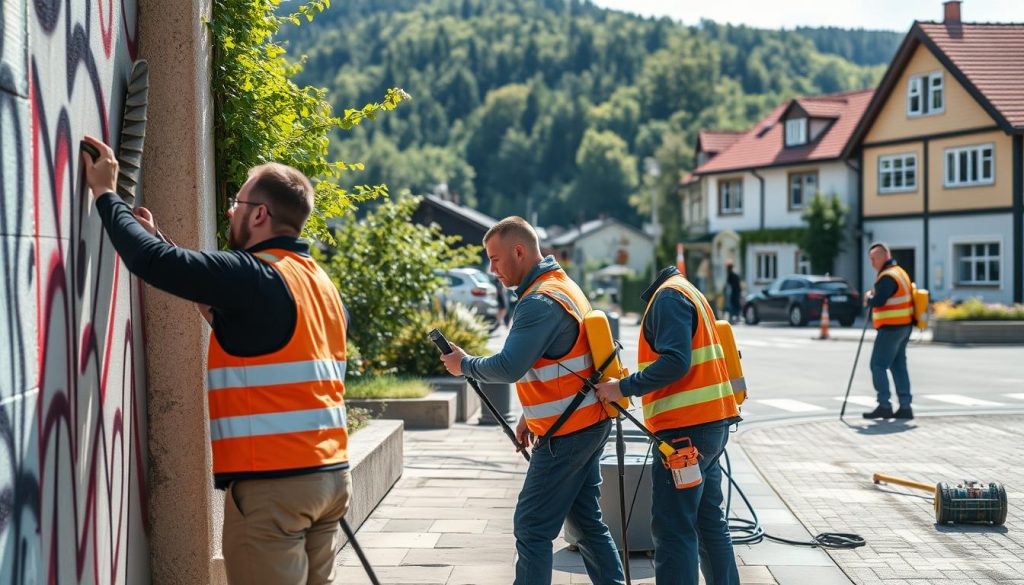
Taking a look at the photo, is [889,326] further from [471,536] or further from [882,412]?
[471,536]

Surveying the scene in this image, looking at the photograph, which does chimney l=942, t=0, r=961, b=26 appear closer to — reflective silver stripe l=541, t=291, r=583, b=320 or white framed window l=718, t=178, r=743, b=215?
white framed window l=718, t=178, r=743, b=215

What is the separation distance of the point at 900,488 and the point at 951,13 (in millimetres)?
36380

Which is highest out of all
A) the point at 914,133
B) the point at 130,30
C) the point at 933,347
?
the point at 914,133

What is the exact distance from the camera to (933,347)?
2594cm

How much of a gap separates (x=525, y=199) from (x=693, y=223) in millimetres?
82919

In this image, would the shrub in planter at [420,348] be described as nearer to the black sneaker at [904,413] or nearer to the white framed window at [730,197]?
the black sneaker at [904,413]

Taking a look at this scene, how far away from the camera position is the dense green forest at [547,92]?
438 ft

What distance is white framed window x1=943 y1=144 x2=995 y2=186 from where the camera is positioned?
128ft

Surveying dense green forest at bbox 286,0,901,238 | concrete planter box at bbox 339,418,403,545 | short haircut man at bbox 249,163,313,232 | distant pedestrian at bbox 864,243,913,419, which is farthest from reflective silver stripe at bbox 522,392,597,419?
dense green forest at bbox 286,0,901,238

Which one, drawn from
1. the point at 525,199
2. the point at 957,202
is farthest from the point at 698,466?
the point at 525,199

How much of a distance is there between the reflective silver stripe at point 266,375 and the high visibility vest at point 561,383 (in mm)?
1481

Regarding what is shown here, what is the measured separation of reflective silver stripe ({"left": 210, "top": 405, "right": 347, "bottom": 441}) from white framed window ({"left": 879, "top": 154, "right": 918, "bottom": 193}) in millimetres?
41191

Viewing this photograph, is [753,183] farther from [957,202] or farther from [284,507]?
[284,507]

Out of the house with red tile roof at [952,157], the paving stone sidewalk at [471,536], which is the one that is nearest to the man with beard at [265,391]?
the paving stone sidewalk at [471,536]
